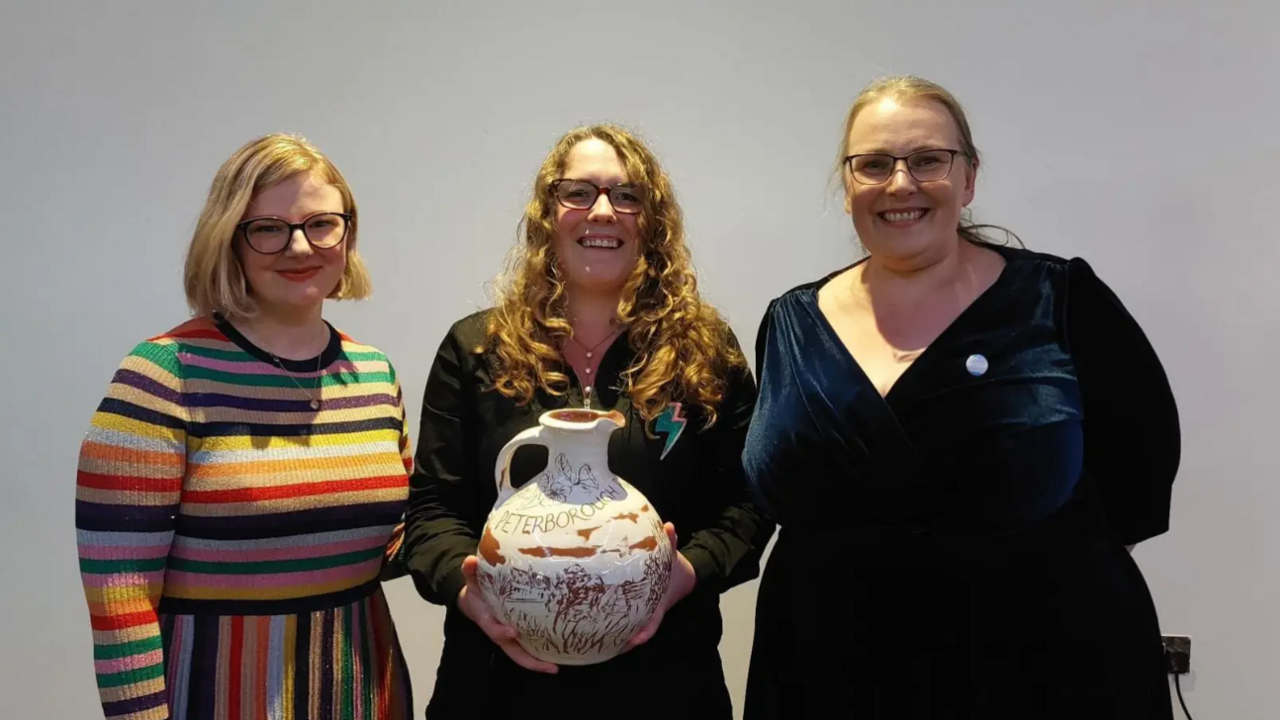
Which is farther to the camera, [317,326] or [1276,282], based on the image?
[1276,282]

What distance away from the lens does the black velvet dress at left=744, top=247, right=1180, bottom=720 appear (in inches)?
39.7

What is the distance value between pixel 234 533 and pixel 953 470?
94 cm

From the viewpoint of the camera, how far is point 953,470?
1.01 m

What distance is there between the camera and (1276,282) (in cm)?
172

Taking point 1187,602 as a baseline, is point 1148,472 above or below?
above

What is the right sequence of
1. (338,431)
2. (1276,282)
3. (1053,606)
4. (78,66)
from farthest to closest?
(78,66) < (1276,282) < (338,431) < (1053,606)

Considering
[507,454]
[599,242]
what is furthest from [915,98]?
[507,454]

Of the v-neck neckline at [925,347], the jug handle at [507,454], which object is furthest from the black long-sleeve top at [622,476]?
the v-neck neckline at [925,347]

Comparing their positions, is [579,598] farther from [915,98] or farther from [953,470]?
[915,98]

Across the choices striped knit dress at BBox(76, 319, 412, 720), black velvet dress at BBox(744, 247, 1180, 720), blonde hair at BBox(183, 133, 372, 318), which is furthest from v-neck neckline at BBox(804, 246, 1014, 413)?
blonde hair at BBox(183, 133, 372, 318)

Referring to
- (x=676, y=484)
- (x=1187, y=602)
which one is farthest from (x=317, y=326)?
(x=1187, y=602)

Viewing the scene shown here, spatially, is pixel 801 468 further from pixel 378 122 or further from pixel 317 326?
pixel 378 122

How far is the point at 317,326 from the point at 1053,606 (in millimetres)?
1098

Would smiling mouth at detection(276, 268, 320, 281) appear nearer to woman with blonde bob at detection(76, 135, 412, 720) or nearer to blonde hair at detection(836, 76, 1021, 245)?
woman with blonde bob at detection(76, 135, 412, 720)
